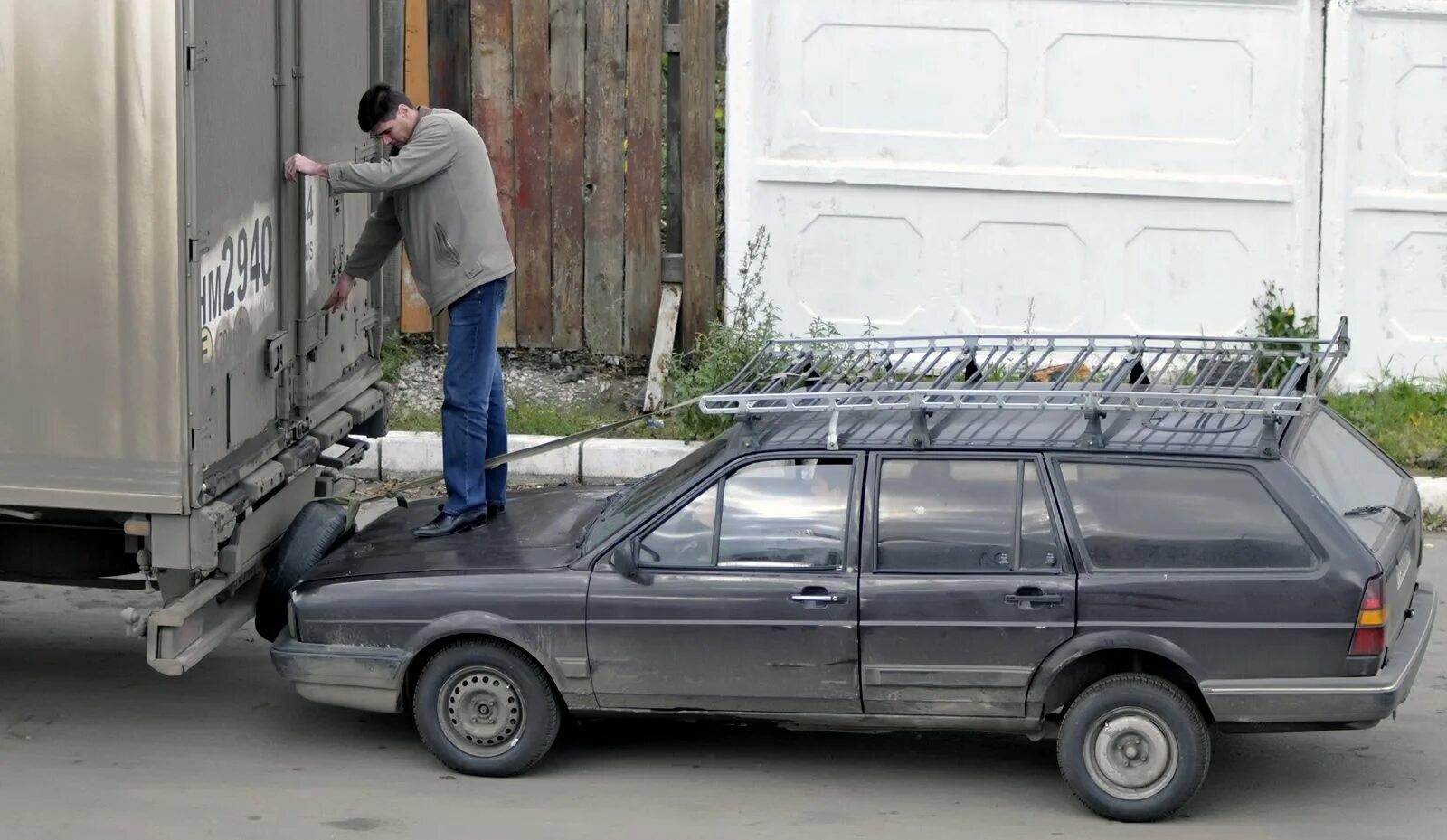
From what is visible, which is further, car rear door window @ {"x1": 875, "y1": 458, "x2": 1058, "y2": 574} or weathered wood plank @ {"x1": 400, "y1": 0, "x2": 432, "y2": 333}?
weathered wood plank @ {"x1": 400, "y1": 0, "x2": 432, "y2": 333}

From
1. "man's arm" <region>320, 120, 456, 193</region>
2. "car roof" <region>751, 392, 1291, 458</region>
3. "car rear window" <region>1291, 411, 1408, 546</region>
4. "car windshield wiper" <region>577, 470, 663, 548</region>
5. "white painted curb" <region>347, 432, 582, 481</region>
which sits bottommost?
"white painted curb" <region>347, 432, 582, 481</region>

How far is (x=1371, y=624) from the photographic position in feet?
18.8

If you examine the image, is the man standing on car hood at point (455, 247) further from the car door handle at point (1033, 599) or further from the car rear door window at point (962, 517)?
the car door handle at point (1033, 599)

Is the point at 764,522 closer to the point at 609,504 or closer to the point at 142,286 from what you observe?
the point at 609,504

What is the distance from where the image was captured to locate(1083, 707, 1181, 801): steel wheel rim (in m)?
5.88

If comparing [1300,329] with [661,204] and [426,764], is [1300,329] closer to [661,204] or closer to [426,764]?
[661,204]

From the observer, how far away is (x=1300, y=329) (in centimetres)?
1099

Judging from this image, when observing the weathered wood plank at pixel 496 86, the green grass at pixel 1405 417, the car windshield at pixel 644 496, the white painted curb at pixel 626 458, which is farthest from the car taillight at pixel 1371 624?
the weathered wood plank at pixel 496 86

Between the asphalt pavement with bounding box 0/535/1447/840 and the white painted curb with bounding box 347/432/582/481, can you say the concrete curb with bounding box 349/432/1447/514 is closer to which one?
the white painted curb with bounding box 347/432/582/481

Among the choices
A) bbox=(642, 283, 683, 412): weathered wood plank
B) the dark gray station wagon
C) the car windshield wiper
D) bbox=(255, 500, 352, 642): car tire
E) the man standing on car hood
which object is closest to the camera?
the dark gray station wagon

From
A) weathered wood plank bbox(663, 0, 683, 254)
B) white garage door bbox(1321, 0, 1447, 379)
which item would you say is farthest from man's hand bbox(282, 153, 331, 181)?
white garage door bbox(1321, 0, 1447, 379)

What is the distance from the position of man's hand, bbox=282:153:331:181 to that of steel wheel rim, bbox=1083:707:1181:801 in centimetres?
358

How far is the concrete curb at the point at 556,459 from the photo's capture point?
1042 cm

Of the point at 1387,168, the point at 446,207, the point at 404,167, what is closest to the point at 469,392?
the point at 446,207
